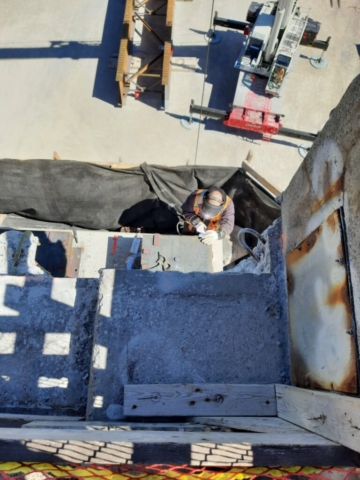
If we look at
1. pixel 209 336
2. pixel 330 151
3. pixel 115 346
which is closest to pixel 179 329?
pixel 209 336

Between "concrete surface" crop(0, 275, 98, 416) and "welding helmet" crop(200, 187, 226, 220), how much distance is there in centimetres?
276

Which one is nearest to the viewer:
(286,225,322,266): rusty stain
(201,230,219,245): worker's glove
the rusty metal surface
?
the rusty metal surface

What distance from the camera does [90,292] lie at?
400cm

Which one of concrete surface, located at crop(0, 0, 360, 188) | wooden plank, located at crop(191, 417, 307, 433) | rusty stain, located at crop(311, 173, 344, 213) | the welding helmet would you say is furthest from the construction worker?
wooden plank, located at crop(191, 417, 307, 433)

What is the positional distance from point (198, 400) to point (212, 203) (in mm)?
3728

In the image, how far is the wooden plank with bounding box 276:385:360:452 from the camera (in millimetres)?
1989

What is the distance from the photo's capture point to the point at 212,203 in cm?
626

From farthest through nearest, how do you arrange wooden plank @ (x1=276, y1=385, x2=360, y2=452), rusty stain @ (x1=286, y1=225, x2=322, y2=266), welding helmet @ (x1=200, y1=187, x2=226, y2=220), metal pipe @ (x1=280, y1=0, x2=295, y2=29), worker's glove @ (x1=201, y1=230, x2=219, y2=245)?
metal pipe @ (x1=280, y1=0, x2=295, y2=29), worker's glove @ (x1=201, y1=230, x2=219, y2=245), welding helmet @ (x1=200, y1=187, x2=226, y2=220), rusty stain @ (x1=286, y1=225, x2=322, y2=266), wooden plank @ (x1=276, y1=385, x2=360, y2=452)

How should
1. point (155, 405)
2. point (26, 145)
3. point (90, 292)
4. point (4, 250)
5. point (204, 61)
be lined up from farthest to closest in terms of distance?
point (204, 61) → point (26, 145) → point (4, 250) → point (90, 292) → point (155, 405)

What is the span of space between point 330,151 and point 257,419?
1987mm

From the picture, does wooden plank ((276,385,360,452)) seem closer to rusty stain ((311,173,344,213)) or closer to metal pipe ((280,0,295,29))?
rusty stain ((311,173,344,213))

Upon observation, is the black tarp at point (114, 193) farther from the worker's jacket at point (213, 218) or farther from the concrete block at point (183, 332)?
the concrete block at point (183, 332)

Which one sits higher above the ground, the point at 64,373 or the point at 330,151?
the point at 330,151

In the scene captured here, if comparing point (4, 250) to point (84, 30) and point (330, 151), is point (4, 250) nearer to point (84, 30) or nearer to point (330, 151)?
point (330, 151)
